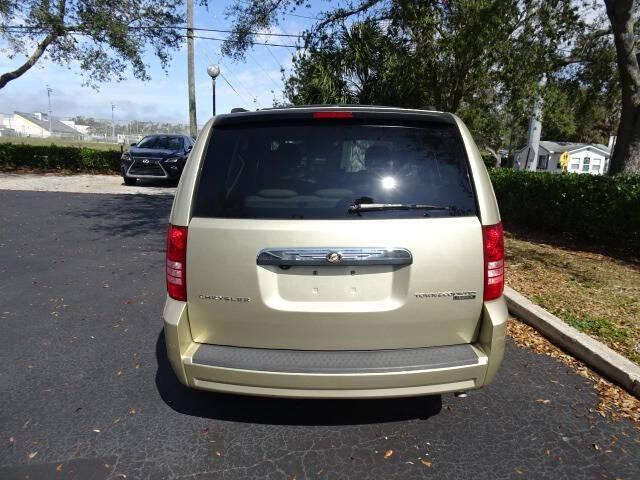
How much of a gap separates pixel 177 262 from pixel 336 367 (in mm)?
972

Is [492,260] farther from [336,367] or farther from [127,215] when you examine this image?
[127,215]

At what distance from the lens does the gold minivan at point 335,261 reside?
2.34 m

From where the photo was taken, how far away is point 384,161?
8.29ft

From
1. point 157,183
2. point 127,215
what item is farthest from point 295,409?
point 157,183

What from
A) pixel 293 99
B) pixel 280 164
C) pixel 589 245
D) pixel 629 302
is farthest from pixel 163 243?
pixel 293 99

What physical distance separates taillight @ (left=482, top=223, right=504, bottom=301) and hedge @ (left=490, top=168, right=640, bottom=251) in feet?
18.6

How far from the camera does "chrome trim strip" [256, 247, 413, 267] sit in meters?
2.31

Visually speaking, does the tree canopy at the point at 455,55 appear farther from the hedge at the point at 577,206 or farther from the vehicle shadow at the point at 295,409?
the vehicle shadow at the point at 295,409

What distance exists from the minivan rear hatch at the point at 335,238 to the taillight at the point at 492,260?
0.06 m

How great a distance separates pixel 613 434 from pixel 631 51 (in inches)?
326

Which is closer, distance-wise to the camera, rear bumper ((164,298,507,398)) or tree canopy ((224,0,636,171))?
rear bumper ((164,298,507,398))

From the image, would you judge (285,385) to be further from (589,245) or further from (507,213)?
(507,213)

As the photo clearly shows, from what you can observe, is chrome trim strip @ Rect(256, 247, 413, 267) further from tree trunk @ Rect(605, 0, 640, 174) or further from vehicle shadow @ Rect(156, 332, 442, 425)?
tree trunk @ Rect(605, 0, 640, 174)

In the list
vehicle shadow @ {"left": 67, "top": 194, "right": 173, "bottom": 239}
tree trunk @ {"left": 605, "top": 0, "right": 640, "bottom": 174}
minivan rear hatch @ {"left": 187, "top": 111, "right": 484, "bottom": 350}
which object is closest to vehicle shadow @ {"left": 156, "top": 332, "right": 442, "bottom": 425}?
minivan rear hatch @ {"left": 187, "top": 111, "right": 484, "bottom": 350}
